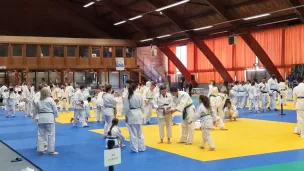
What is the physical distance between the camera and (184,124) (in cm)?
1066

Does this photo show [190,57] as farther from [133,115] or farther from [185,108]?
[133,115]

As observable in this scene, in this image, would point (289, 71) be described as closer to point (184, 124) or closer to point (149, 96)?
point (149, 96)

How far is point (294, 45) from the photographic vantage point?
1189 inches

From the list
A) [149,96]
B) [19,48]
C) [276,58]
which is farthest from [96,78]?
[149,96]

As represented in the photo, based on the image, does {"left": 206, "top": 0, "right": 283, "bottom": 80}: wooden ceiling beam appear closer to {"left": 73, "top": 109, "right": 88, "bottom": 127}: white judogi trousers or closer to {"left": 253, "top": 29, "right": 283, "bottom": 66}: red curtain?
{"left": 253, "top": 29, "right": 283, "bottom": 66}: red curtain

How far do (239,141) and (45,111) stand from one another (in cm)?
582

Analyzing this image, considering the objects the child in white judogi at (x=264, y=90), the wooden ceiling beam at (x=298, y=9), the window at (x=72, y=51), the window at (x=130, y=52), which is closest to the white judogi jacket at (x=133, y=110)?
the child in white judogi at (x=264, y=90)

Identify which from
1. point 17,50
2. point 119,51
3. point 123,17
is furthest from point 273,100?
point 17,50

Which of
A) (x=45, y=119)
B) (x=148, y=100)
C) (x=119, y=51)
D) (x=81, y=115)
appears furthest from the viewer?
(x=119, y=51)

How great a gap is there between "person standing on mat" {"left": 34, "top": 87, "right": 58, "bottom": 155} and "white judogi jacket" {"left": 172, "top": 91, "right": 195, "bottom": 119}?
135 inches

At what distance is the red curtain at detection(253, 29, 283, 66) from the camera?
31.7 metres

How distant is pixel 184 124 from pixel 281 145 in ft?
9.25

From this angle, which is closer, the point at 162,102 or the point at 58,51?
the point at 162,102

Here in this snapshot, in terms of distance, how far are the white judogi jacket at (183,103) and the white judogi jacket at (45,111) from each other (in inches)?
136
